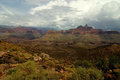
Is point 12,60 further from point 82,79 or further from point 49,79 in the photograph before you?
point 82,79

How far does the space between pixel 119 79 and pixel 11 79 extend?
830 centimetres

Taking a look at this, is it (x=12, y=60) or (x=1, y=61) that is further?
(x=12, y=60)

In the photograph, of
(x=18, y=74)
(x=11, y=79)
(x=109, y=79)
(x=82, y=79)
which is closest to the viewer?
(x=11, y=79)

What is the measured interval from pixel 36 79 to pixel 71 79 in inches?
112

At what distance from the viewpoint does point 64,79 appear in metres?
7.00

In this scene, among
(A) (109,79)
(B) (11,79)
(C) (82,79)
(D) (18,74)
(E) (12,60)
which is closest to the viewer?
(B) (11,79)

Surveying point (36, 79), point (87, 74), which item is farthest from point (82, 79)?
point (36, 79)

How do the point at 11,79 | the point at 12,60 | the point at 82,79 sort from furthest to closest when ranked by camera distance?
the point at 12,60, the point at 82,79, the point at 11,79

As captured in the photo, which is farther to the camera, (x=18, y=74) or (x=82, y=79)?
(x=82, y=79)

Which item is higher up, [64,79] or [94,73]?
[94,73]

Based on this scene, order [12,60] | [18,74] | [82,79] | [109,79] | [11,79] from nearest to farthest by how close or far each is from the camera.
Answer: [11,79] → [18,74] → [82,79] → [109,79] → [12,60]

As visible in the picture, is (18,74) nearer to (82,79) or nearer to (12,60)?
(82,79)

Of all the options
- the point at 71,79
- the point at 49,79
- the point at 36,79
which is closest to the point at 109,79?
the point at 71,79

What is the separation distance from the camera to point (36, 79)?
5.80 meters
